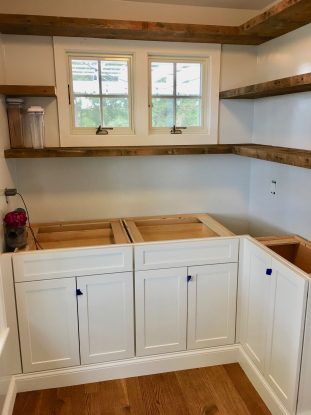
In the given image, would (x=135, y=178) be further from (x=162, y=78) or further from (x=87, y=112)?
(x=162, y=78)

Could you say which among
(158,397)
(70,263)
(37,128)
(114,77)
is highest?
(114,77)

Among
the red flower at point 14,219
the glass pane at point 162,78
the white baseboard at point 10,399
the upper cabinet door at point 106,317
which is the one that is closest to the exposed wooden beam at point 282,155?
the glass pane at point 162,78

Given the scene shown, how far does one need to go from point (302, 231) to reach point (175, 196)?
3.16 feet

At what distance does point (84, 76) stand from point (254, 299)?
1.85 m

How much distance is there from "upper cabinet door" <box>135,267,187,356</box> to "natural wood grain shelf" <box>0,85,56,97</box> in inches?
49.6

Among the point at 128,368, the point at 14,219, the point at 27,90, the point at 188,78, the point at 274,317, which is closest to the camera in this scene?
the point at 274,317

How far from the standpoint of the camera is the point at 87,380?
7.25ft

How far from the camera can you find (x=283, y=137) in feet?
7.79

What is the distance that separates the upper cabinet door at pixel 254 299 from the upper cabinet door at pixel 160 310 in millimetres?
387

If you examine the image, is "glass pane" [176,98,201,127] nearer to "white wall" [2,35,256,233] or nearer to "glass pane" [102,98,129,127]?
"white wall" [2,35,256,233]

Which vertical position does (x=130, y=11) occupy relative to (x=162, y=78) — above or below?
above

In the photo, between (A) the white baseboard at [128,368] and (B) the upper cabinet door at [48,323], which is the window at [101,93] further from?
(A) the white baseboard at [128,368]

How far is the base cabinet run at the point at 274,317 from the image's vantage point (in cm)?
173

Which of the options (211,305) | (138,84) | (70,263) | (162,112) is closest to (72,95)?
(138,84)
